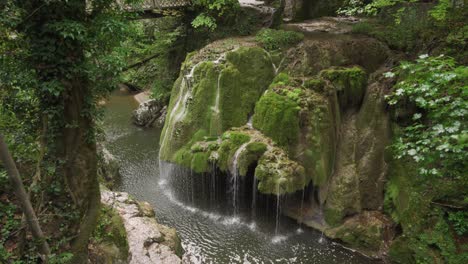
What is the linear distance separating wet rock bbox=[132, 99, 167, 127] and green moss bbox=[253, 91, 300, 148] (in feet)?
31.6

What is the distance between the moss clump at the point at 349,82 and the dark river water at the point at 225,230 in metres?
4.76

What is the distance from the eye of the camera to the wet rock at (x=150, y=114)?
17938 millimetres

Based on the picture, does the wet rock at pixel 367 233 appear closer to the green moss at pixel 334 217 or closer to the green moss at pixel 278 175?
the green moss at pixel 334 217

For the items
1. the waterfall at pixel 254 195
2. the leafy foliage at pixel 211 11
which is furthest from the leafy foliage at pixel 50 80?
the leafy foliage at pixel 211 11

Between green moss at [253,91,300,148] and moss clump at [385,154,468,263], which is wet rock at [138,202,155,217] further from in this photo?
moss clump at [385,154,468,263]

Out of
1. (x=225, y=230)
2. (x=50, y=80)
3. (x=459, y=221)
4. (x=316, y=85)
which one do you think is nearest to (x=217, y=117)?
(x=316, y=85)

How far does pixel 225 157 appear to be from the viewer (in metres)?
9.64

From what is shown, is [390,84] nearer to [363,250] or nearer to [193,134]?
[363,250]

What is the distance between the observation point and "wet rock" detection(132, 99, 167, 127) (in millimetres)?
17938

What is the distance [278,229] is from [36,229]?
7.11 metres

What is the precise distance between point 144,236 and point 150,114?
11557mm

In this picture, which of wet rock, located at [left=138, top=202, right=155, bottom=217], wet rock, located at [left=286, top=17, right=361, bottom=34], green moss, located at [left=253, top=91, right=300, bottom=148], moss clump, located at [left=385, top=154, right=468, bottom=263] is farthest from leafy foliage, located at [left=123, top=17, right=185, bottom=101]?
moss clump, located at [left=385, top=154, right=468, bottom=263]

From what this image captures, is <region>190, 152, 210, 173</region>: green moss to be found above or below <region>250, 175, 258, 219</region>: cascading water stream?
above

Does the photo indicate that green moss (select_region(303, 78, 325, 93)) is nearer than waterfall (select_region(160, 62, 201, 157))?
Yes
